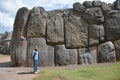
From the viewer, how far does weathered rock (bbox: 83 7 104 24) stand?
2030 centimetres

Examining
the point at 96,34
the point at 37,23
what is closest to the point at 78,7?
the point at 96,34


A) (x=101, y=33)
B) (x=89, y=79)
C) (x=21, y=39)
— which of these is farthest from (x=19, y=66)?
(x=89, y=79)

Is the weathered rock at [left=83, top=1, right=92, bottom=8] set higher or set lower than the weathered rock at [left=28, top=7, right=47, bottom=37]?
higher

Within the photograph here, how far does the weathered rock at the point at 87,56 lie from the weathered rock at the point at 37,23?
3136 millimetres

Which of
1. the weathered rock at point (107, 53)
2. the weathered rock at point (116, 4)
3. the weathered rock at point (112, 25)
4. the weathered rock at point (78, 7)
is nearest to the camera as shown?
the weathered rock at point (107, 53)

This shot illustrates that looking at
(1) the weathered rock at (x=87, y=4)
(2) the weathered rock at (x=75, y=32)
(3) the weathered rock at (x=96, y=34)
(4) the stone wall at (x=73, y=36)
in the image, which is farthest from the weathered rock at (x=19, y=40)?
(3) the weathered rock at (x=96, y=34)

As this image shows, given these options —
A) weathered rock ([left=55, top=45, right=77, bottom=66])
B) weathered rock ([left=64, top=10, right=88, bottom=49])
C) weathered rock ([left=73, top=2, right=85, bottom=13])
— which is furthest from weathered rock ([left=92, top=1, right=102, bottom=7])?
weathered rock ([left=55, top=45, right=77, bottom=66])

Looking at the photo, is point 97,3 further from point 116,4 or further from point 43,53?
point 43,53

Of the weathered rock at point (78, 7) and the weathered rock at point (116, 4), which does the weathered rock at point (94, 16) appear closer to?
the weathered rock at point (78, 7)

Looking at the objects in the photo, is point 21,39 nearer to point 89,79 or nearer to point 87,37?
point 87,37

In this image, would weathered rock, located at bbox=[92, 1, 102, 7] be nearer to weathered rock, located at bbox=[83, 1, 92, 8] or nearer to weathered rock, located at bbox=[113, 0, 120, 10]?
weathered rock, located at bbox=[83, 1, 92, 8]

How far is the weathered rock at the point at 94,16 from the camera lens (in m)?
20.3

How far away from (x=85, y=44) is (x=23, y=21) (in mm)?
4994

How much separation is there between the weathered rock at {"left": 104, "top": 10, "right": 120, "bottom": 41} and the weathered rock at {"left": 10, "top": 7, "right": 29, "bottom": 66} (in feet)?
19.9
